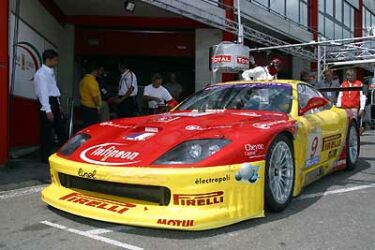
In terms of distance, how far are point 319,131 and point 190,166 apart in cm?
219

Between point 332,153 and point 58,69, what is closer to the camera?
point 332,153

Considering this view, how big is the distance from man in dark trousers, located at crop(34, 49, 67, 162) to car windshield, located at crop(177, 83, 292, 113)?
2204mm

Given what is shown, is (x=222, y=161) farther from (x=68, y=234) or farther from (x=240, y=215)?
(x=68, y=234)

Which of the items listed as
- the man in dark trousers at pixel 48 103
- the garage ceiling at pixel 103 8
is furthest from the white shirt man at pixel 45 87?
the garage ceiling at pixel 103 8

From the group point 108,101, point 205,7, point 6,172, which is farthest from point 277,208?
point 205,7

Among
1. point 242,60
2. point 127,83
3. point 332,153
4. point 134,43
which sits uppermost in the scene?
point 134,43

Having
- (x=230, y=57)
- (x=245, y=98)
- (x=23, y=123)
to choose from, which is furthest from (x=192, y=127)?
(x=230, y=57)

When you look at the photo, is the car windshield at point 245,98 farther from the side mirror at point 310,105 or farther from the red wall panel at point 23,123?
the red wall panel at point 23,123

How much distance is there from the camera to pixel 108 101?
10188 millimetres

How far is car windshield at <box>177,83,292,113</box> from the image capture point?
537cm

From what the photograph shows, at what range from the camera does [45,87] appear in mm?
7090

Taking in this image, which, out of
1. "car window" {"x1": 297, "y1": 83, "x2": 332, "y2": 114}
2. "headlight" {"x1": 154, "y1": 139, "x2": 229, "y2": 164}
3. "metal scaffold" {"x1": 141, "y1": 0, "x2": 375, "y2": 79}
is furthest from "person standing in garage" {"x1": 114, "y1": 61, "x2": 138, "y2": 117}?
"headlight" {"x1": 154, "y1": 139, "x2": 229, "y2": 164}

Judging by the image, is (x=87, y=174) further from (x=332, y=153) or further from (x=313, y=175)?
(x=332, y=153)

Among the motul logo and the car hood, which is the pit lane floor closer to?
the car hood
